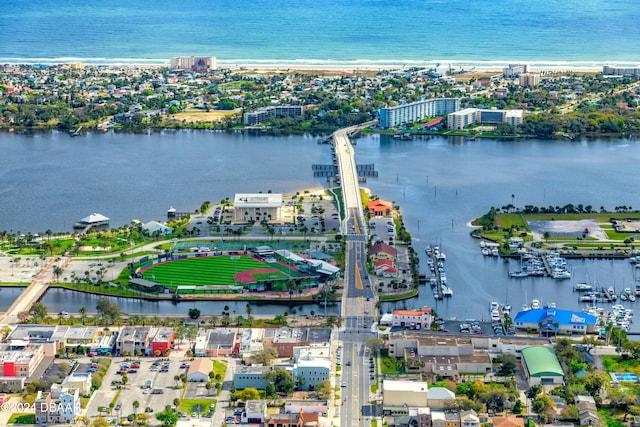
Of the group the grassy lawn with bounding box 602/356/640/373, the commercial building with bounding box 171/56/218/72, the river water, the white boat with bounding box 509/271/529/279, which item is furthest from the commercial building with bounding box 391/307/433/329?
the commercial building with bounding box 171/56/218/72

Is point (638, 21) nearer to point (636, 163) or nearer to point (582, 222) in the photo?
point (636, 163)

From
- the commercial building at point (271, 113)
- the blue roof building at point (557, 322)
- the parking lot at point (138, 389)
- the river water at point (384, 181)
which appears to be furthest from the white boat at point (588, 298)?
the commercial building at point (271, 113)

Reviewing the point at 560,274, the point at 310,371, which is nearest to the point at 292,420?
the point at 310,371

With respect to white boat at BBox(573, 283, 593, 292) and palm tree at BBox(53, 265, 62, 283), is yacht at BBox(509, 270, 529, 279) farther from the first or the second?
palm tree at BBox(53, 265, 62, 283)

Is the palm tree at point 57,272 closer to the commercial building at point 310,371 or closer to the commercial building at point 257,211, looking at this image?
the commercial building at point 257,211

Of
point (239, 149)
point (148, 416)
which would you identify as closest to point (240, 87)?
point (239, 149)
